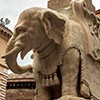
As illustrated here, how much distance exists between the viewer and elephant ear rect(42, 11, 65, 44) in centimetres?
351

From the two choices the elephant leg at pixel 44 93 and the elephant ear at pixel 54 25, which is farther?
the elephant leg at pixel 44 93

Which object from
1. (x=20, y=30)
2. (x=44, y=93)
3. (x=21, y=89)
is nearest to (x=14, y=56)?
(x=20, y=30)

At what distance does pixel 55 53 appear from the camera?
142 inches

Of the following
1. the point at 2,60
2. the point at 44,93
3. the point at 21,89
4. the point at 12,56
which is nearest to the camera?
the point at 12,56

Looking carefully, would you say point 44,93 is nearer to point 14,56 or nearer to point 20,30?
point 14,56

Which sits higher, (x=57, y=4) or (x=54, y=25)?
(x=57, y=4)

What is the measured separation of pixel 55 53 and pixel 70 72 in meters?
0.22

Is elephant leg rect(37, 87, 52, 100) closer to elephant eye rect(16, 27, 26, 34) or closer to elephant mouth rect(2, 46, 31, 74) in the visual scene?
elephant mouth rect(2, 46, 31, 74)

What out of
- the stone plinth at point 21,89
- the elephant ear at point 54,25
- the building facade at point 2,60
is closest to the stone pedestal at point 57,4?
the elephant ear at point 54,25

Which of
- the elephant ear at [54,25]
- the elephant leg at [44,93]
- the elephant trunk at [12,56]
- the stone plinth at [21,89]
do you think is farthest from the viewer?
the stone plinth at [21,89]

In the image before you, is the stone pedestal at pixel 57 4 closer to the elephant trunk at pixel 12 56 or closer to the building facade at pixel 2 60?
the elephant trunk at pixel 12 56

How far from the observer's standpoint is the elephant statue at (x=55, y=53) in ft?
11.4

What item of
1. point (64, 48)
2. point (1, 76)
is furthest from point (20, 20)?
point (1, 76)

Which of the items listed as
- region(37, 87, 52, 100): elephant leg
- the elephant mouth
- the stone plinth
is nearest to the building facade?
the stone plinth
